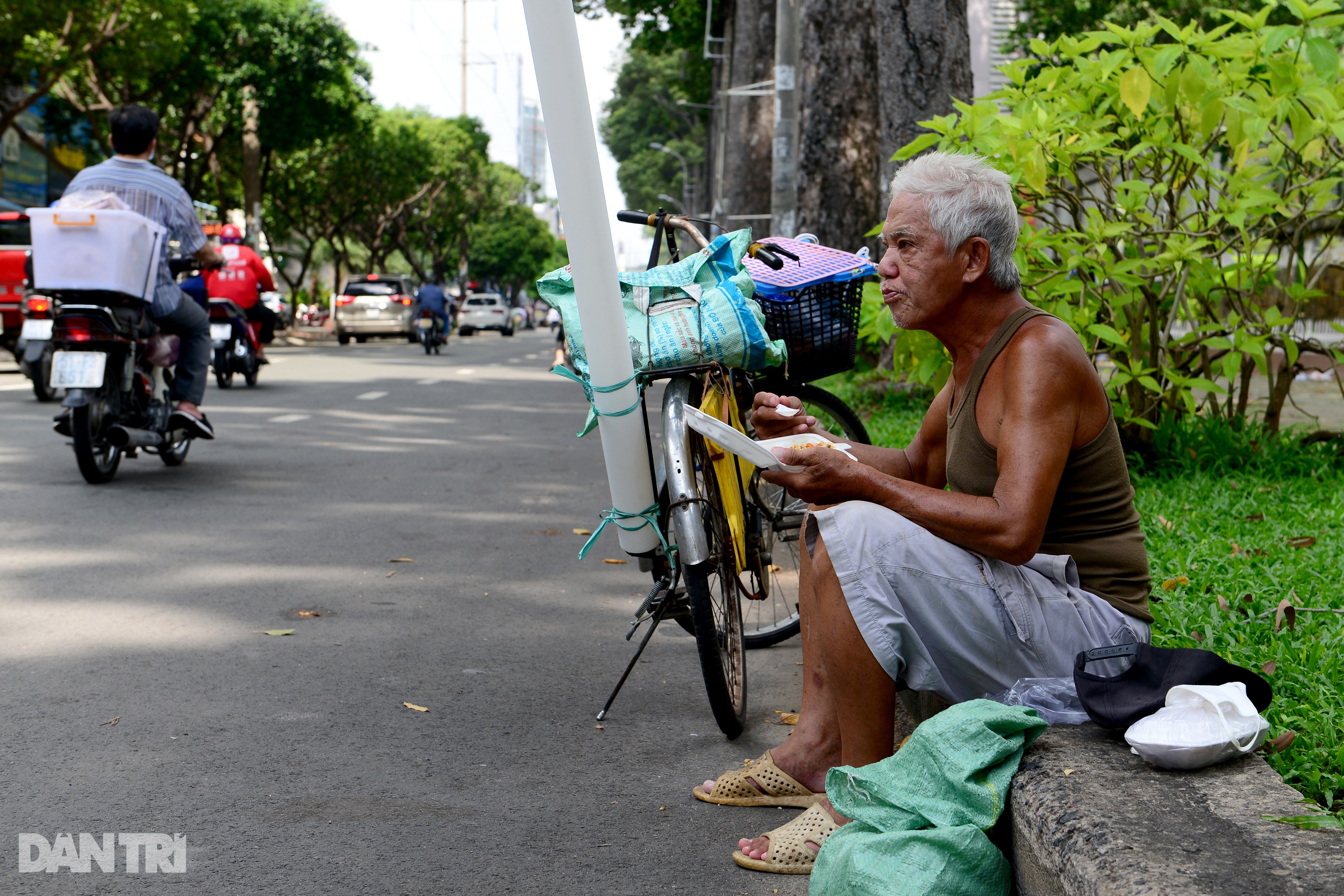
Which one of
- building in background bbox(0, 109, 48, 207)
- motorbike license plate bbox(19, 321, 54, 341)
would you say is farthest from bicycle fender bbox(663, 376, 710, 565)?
building in background bbox(0, 109, 48, 207)

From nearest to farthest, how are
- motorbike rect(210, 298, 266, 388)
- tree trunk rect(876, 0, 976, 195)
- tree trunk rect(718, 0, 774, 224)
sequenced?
1. tree trunk rect(876, 0, 976, 195)
2. motorbike rect(210, 298, 266, 388)
3. tree trunk rect(718, 0, 774, 224)

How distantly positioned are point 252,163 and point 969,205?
30.4 meters

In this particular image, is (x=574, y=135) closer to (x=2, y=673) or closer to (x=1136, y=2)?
(x=2, y=673)

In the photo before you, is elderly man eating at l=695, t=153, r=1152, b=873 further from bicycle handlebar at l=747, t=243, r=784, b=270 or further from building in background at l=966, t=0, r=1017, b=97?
building in background at l=966, t=0, r=1017, b=97

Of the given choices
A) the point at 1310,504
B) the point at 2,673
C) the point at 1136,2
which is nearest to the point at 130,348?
the point at 2,673

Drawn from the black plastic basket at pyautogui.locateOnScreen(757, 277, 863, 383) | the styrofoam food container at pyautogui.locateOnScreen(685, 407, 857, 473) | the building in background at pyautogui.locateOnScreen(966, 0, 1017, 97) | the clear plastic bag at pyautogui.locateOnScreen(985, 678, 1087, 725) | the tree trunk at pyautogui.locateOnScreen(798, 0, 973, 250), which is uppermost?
the building in background at pyautogui.locateOnScreen(966, 0, 1017, 97)

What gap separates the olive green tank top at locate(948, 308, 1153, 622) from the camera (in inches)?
113

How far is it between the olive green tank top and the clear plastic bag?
0.25 meters

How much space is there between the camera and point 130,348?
7.09m

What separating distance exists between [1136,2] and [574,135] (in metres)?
20.2

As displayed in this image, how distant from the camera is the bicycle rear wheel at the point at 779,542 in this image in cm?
411

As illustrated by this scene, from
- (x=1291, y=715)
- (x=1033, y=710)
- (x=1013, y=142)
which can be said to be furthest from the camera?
(x=1013, y=142)

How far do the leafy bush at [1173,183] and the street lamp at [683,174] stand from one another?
49.6 meters

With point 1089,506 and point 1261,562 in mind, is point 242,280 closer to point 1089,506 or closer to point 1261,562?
point 1261,562
